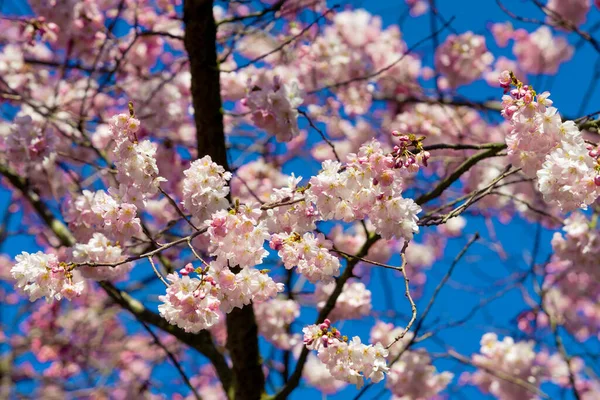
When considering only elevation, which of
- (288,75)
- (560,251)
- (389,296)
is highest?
(288,75)

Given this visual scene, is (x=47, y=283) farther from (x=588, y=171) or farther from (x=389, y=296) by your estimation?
(x=389, y=296)

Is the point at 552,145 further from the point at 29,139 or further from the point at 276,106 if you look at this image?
the point at 29,139

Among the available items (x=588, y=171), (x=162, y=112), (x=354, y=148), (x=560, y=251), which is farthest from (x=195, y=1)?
(x=354, y=148)

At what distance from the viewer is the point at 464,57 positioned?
559 centimetres

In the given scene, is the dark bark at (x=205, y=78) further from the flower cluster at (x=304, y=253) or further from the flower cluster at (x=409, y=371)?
the flower cluster at (x=409, y=371)

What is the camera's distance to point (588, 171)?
2104mm

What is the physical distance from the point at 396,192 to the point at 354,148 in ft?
13.3

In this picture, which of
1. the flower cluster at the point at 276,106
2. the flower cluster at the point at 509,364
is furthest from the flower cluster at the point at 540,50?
the flower cluster at the point at 276,106

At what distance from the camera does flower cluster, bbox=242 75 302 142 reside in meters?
3.04

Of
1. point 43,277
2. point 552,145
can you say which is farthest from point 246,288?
point 552,145

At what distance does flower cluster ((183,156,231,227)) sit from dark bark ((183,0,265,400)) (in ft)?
3.24

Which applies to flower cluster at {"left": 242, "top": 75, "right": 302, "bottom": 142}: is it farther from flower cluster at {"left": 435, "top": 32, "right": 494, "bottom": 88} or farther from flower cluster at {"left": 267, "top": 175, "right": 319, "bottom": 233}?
flower cluster at {"left": 435, "top": 32, "right": 494, "bottom": 88}

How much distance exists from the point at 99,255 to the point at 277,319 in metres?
1.83

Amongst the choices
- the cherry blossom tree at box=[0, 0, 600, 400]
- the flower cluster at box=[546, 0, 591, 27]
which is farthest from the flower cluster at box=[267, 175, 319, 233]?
the flower cluster at box=[546, 0, 591, 27]
